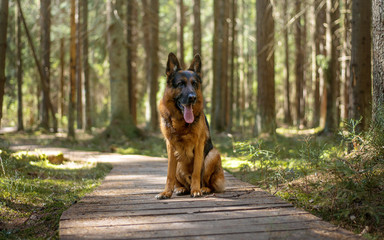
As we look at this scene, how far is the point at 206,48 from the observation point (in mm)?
39531

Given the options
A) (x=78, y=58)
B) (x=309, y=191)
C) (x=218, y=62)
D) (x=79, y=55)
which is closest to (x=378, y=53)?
(x=309, y=191)

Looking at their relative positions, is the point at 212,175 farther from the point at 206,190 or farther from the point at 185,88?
the point at 185,88

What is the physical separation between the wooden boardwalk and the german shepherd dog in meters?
0.26

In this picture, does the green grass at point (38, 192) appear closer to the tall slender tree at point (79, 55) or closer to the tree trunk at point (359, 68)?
the tree trunk at point (359, 68)

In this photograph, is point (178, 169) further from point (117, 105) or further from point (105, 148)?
point (117, 105)

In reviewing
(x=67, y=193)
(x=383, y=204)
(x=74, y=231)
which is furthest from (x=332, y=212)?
(x=67, y=193)

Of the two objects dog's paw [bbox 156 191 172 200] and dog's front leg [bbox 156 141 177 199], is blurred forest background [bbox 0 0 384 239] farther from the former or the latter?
dog's front leg [bbox 156 141 177 199]

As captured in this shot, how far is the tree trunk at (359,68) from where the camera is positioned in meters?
7.41

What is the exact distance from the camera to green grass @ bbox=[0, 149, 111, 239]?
4.03 meters

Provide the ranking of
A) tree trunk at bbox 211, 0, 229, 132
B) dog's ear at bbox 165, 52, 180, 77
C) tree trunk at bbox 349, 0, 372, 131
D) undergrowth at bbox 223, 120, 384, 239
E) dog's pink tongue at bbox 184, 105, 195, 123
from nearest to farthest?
undergrowth at bbox 223, 120, 384, 239 < dog's pink tongue at bbox 184, 105, 195, 123 < dog's ear at bbox 165, 52, 180, 77 < tree trunk at bbox 349, 0, 372, 131 < tree trunk at bbox 211, 0, 229, 132

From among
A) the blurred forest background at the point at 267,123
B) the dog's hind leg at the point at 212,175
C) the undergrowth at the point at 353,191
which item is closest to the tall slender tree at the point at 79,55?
the blurred forest background at the point at 267,123

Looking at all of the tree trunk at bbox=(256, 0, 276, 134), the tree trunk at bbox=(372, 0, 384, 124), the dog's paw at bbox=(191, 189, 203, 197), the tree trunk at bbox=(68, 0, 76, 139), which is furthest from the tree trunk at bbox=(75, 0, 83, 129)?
the tree trunk at bbox=(372, 0, 384, 124)

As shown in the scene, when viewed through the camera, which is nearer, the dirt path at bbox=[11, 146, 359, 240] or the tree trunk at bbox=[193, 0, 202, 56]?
the dirt path at bbox=[11, 146, 359, 240]

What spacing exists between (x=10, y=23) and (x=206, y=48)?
22.0m
